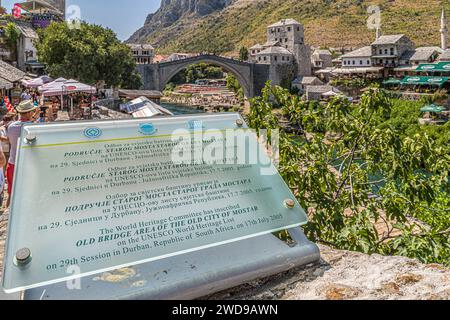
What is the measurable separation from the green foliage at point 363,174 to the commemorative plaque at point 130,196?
1325 millimetres

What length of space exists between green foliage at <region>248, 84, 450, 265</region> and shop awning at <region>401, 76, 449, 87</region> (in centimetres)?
3249

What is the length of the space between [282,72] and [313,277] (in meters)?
48.9

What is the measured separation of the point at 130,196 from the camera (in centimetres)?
245

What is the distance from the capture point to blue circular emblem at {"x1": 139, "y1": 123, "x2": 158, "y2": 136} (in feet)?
9.49

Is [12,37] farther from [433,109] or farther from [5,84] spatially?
[433,109]

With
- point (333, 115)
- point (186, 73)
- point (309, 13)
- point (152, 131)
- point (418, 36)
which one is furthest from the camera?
point (309, 13)

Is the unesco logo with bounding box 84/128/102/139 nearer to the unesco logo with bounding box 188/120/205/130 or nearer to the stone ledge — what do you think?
the unesco logo with bounding box 188/120/205/130

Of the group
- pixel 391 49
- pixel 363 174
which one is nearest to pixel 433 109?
pixel 391 49

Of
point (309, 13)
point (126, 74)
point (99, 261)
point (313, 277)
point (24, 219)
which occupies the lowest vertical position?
point (313, 277)

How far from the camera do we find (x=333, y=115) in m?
5.17
